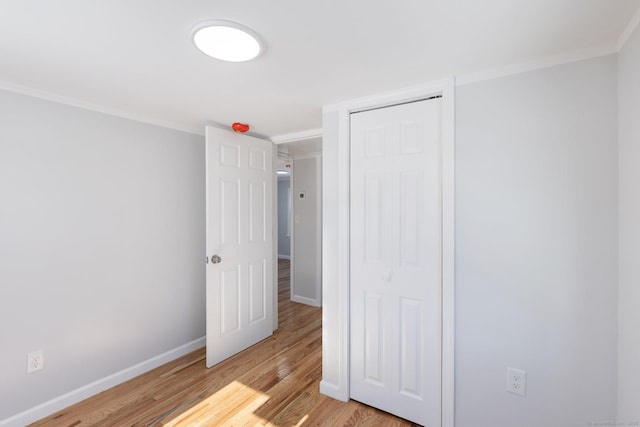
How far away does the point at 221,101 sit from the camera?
6.75ft

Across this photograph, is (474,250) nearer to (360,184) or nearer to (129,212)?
(360,184)

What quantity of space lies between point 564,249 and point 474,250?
0.39m

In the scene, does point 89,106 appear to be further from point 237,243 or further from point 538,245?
point 538,245

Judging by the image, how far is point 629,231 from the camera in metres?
1.22

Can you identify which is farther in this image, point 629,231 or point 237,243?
point 237,243

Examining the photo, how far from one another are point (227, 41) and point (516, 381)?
7.17ft

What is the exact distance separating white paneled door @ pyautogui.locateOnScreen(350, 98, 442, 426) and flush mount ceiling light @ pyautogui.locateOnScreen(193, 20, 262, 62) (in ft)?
2.98

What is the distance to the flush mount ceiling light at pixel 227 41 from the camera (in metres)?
1.18

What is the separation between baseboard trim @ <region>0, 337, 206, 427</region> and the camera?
1.83 meters

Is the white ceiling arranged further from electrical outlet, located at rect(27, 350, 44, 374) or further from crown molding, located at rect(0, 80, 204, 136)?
electrical outlet, located at rect(27, 350, 44, 374)

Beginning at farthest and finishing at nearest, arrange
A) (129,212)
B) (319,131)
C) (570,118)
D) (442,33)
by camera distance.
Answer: (319,131) < (129,212) < (570,118) < (442,33)

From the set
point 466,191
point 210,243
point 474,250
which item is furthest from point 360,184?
point 210,243

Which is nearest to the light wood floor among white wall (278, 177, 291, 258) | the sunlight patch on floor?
the sunlight patch on floor

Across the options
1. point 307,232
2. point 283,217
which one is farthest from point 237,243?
point 283,217
